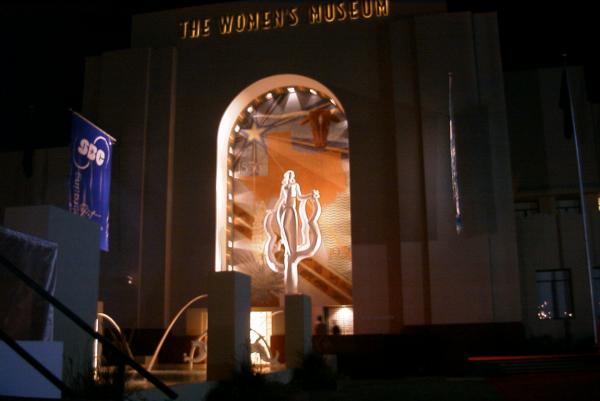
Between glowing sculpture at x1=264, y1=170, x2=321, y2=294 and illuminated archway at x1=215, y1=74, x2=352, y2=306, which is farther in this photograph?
illuminated archway at x1=215, y1=74, x2=352, y2=306

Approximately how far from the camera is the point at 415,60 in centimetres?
2381

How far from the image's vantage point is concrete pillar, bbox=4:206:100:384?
28.4 ft

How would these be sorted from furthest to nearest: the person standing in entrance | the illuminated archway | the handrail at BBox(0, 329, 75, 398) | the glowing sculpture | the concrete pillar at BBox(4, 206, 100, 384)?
the illuminated archway
the glowing sculpture
the person standing in entrance
the concrete pillar at BBox(4, 206, 100, 384)
the handrail at BBox(0, 329, 75, 398)

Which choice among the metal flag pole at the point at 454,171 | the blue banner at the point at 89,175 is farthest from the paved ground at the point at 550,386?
the blue banner at the point at 89,175

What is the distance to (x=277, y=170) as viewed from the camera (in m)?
25.9

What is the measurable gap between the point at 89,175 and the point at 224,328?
7786 mm

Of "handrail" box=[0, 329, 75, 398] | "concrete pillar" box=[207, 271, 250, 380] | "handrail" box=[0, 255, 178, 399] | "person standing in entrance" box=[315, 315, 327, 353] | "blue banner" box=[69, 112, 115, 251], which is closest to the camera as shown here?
"handrail" box=[0, 329, 75, 398]

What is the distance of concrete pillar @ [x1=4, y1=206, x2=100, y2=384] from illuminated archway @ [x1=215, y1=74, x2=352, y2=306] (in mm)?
14958

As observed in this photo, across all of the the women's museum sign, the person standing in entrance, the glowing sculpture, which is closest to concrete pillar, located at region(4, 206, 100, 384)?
the person standing in entrance

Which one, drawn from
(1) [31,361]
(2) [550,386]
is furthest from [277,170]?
(1) [31,361]

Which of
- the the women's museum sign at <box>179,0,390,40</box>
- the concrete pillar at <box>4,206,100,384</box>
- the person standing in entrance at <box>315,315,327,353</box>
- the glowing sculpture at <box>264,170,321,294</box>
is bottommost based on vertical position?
the person standing in entrance at <box>315,315,327,353</box>

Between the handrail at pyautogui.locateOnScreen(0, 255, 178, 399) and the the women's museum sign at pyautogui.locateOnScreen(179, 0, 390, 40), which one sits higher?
the the women's museum sign at pyautogui.locateOnScreen(179, 0, 390, 40)

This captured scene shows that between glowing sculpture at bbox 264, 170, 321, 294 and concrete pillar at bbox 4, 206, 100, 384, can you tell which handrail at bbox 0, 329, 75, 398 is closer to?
concrete pillar at bbox 4, 206, 100, 384

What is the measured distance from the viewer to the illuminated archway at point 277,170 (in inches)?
971
